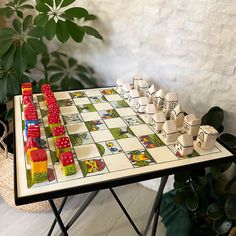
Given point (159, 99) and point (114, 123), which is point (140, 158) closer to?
point (114, 123)

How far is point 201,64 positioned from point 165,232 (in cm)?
94

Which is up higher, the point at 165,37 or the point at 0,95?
the point at 165,37

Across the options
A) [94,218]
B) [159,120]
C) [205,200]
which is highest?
[159,120]

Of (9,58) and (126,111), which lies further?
(9,58)

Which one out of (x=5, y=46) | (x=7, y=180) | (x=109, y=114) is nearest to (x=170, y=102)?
(x=109, y=114)

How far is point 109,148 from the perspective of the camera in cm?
102

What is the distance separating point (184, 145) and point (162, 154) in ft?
0.27

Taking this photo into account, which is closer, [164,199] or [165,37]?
[165,37]

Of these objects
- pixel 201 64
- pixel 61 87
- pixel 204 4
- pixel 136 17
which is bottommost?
pixel 61 87

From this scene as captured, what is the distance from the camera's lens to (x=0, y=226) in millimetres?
1617

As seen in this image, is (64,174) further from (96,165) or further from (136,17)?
(136,17)

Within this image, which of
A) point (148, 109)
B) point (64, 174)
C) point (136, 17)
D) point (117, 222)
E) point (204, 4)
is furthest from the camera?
point (117, 222)

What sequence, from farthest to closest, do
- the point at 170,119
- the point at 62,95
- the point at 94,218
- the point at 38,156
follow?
the point at 94,218 → the point at 62,95 → the point at 170,119 → the point at 38,156

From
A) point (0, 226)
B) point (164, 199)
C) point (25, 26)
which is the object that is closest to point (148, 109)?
point (164, 199)
